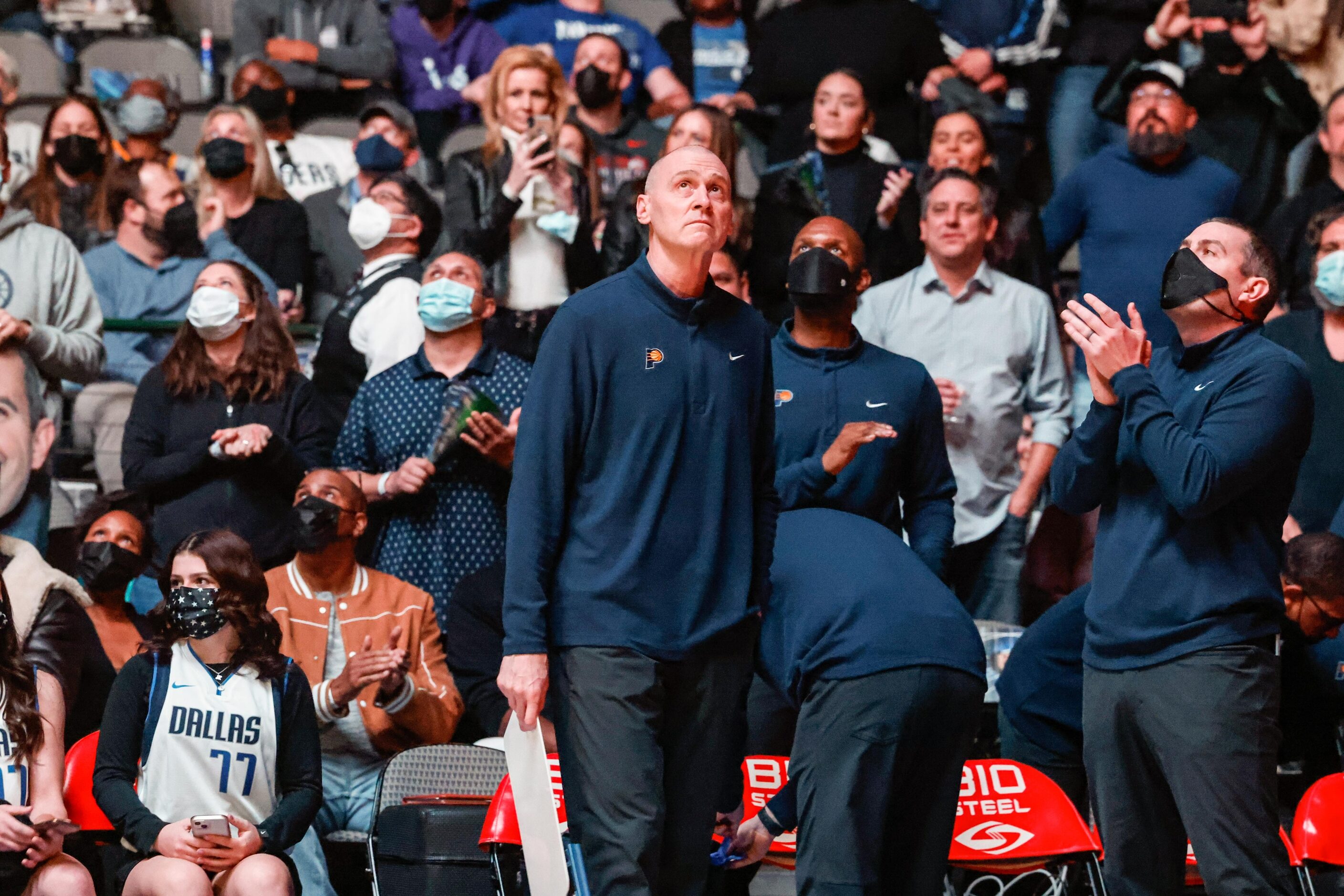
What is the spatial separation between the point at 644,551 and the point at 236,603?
1609 millimetres

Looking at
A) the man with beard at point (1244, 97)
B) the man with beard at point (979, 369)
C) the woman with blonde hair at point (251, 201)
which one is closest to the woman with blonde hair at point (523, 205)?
the woman with blonde hair at point (251, 201)

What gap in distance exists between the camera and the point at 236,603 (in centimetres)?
432

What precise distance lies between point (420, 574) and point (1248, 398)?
2.97 meters

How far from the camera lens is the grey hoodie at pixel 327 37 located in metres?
8.89

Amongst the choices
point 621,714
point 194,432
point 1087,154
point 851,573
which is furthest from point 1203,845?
point 1087,154

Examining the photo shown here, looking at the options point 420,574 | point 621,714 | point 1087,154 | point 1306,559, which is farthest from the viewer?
point 1087,154

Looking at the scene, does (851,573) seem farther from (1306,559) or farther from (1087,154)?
(1087,154)

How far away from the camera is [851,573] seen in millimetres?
3506

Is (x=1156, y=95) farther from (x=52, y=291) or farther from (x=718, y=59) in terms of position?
(x=52, y=291)

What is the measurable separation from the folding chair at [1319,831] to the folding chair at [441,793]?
2.02 meters

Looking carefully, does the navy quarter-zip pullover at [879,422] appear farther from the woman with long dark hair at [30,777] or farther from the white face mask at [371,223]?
the white face mask at [371,223]

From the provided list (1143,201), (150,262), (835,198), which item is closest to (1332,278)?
(1143,201)

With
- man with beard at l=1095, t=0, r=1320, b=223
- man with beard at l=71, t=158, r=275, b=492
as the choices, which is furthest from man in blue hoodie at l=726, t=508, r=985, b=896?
man with beard at l=1095, t=0, r=1320, b=223

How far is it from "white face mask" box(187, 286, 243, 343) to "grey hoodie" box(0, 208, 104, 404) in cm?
36
